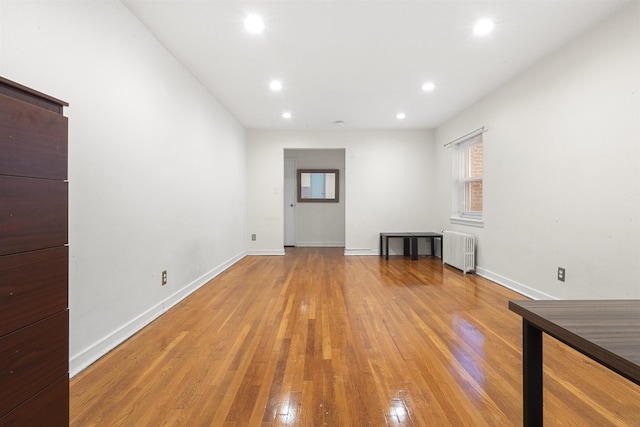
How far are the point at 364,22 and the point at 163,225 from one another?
2.36m

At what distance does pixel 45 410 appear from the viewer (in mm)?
898

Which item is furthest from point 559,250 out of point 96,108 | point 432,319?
point 96,108

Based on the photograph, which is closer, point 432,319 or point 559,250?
point 432,319

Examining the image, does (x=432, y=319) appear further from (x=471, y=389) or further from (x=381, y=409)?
(x=381, y=409)

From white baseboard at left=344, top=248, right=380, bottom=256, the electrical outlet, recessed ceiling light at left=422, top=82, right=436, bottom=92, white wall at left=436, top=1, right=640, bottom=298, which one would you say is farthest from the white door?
the electrical outlet

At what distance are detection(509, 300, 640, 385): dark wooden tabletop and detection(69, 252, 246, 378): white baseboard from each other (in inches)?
84.6

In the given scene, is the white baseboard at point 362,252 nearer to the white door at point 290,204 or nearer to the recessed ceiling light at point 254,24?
the white door at point 290,204

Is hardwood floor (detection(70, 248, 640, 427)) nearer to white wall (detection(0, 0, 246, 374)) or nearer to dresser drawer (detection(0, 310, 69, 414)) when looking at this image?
white wall (detection(0, 0, 246, 374))

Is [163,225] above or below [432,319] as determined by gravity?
above

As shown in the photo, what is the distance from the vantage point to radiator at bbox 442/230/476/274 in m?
3.88

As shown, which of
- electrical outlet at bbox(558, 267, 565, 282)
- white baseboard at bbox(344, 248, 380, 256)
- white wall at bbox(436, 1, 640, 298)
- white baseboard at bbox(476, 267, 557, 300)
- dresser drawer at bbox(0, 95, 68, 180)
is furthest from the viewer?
white baseboard at bbox(344, 248, 380, 256)

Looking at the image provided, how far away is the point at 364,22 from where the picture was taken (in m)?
2.17

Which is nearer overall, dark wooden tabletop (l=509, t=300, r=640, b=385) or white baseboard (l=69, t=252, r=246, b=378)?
dark wooden tabletop (l=509, t=300, r=640, b=385)

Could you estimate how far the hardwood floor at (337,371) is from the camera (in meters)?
1.26
